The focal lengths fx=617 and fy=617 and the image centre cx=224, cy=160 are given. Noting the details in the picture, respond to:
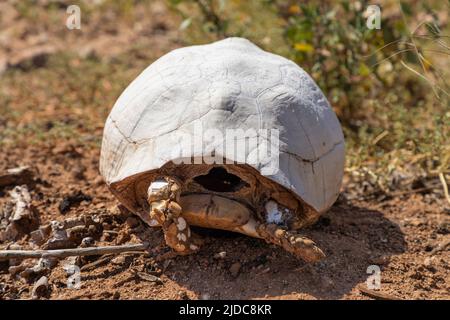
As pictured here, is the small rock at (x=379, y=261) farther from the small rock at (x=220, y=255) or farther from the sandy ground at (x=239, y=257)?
the small rock at (x=220, y=255)

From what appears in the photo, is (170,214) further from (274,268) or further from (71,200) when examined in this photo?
(71,200)

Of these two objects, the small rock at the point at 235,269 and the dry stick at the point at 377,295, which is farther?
the small rock at the point at 235,269

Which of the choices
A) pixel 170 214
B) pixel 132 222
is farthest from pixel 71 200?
pixel 170 214

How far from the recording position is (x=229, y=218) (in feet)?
10.6

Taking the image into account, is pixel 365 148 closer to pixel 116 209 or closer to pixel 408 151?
pixel 408 151

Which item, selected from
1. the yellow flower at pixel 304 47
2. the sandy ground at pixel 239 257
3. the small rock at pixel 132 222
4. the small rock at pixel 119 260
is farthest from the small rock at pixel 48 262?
the yellow flower at pixel 304 47

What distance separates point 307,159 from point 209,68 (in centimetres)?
74

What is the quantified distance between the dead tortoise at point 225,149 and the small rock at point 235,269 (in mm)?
181

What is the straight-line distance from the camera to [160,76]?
3.55m

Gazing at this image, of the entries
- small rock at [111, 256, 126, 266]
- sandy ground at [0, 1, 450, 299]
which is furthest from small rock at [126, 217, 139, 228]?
small rock at [111, 256, 126, 266]

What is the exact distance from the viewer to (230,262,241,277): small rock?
10.6 ft

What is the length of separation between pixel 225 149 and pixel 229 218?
410 mm

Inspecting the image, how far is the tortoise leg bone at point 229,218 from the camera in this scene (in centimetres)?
317
